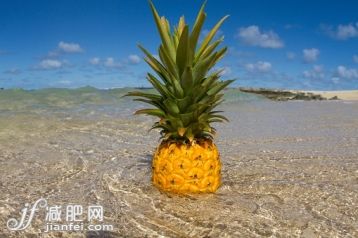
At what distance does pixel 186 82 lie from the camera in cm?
478

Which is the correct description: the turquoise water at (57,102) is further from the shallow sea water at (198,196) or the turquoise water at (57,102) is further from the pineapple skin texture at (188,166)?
the pineapple skin texture at (188,166)

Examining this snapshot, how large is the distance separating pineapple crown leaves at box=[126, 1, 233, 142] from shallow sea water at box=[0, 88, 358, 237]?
2.77 ft

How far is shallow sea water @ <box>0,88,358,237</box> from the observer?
13.3ft

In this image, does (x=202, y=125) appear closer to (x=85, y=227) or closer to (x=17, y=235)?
(x=85, y=227)

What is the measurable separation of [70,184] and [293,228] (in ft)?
9.99

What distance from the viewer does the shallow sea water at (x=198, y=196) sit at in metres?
4.05

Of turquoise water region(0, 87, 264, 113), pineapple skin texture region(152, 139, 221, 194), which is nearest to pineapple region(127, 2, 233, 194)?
pineapple skin texture region(152, 139, 221, 194)

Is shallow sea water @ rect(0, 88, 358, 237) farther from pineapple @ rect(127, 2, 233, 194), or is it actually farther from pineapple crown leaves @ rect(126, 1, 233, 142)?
pineapple crown leaves @ rect(126, 1, 233, 142)

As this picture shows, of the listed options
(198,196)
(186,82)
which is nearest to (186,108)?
(186,82)

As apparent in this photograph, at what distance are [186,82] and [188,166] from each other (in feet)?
3.17

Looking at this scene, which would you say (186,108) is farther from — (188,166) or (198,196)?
(198,196)

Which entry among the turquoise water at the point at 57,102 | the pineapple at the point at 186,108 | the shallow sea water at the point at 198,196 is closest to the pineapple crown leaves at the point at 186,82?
the pineapple at the point at 186,108

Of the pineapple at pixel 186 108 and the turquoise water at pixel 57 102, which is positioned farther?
the turquoise water at pixel 57 102

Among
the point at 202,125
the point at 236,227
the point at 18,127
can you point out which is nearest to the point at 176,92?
the point at 202,125
